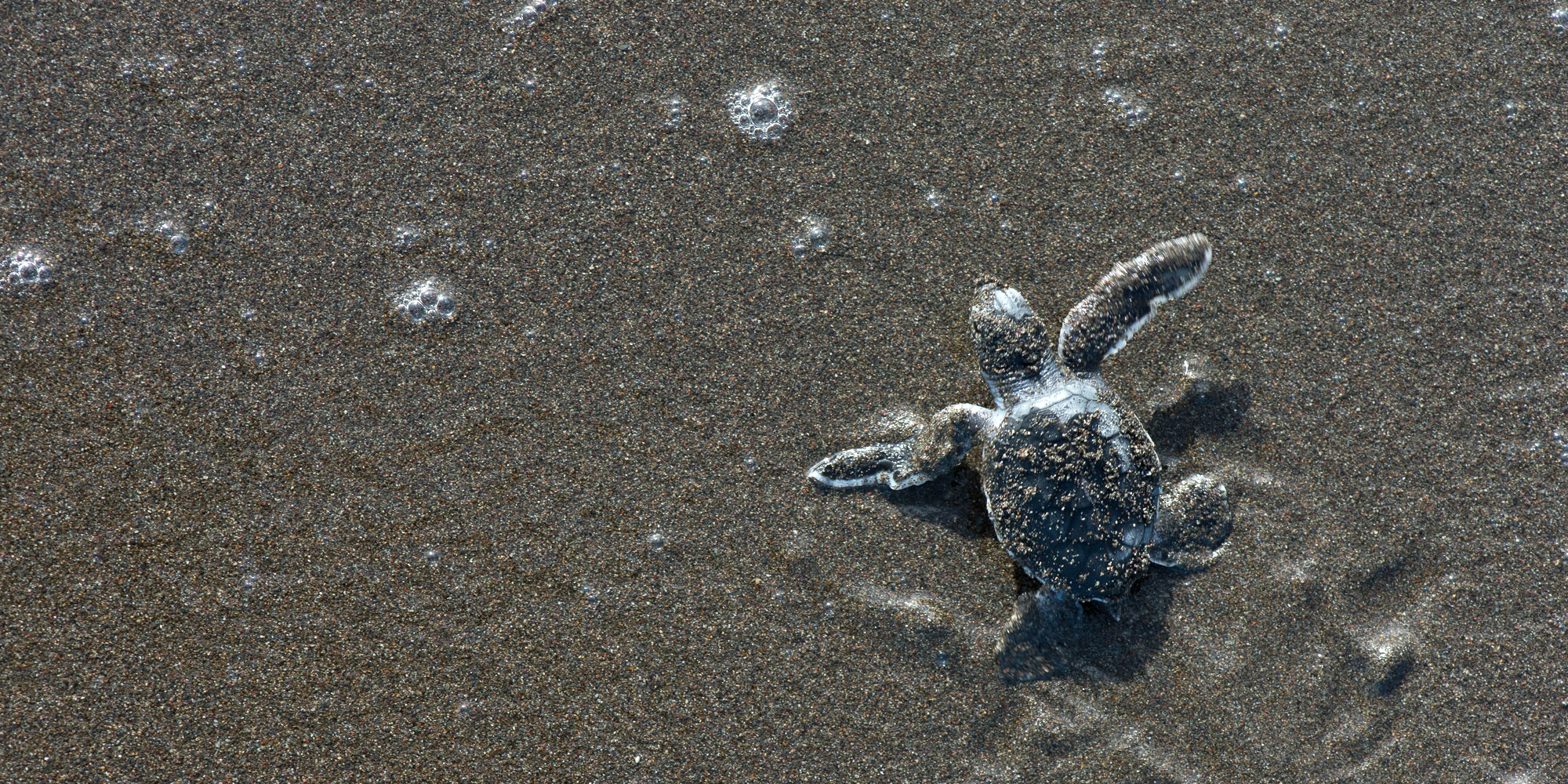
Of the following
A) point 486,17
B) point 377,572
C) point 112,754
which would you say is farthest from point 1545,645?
point 112,754

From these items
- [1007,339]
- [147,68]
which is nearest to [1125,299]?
[1007,339]

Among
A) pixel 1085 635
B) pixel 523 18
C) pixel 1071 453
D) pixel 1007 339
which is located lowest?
pixel 1085 635

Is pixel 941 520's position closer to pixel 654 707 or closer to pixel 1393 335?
pixel 654 707

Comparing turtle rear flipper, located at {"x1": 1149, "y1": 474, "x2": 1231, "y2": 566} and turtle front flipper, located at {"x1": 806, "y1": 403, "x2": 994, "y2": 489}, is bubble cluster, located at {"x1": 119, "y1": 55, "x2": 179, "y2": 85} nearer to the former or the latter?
turtle front flipper, located at {"x1": 806, "y1": 403, "x2": 994, "y2": 489}

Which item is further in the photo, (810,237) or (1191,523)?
(810,237)

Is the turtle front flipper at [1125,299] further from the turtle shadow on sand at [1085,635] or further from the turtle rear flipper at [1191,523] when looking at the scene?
the turtle shadow on sand at [1085,635]

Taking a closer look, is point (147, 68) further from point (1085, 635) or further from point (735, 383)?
point (1085, 635)
